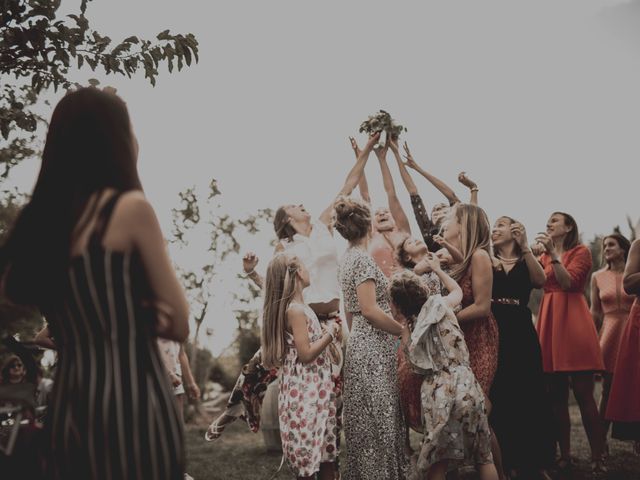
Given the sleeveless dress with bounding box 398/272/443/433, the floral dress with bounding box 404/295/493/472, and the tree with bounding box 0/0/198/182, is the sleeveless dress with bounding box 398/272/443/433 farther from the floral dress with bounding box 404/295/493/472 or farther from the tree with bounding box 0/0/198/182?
the tree with bounding box 0/0/198/182

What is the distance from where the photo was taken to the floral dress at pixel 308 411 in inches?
180

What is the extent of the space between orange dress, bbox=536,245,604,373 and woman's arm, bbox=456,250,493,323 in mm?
1633

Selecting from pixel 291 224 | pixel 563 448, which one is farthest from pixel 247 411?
pixel 563 448

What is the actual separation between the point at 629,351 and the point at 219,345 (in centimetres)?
1432

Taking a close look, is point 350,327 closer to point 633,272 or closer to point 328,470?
point 328,470

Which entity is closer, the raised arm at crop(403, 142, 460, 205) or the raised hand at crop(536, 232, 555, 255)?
the raised hand at crop(536, 232, 555, 255)

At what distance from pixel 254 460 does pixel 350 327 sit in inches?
139

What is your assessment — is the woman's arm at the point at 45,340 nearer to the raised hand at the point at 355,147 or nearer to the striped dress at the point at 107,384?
the striped dress at the point at 107,384

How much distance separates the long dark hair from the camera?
1.93m

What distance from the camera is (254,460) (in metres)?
8.14

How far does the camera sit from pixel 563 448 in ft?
19.8

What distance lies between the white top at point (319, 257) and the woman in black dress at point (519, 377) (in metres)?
1.43

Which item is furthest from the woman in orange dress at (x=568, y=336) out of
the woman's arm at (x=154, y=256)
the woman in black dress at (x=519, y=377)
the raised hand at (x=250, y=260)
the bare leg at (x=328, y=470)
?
the woman's arm at (x=154, y=256)

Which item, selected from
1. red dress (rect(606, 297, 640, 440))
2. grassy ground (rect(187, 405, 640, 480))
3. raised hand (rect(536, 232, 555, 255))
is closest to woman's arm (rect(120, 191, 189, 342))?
raised hand (rect(536, 232, 555, 255))
